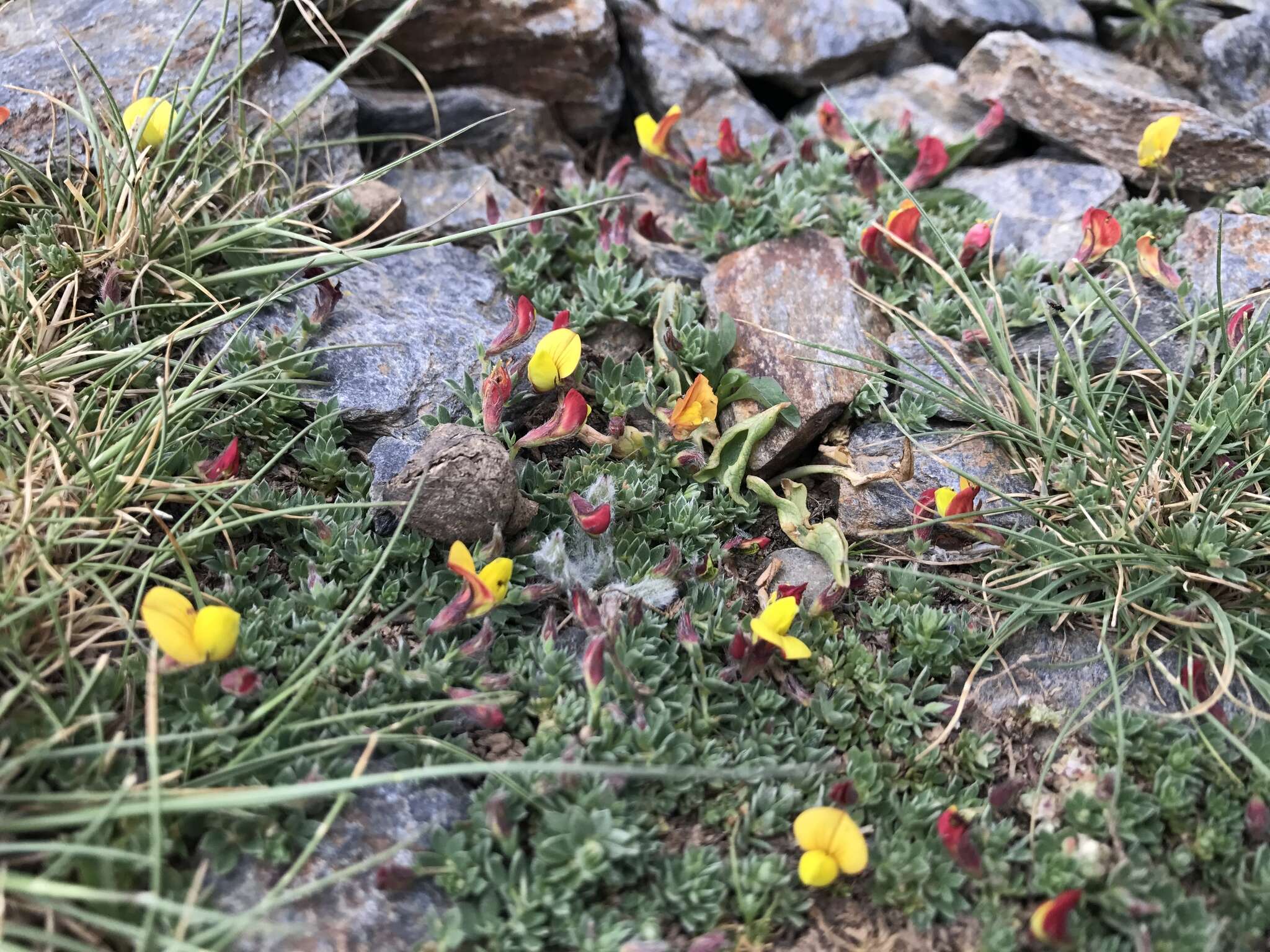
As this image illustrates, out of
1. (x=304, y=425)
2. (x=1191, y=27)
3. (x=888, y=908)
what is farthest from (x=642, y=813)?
(x=1191, y=27)

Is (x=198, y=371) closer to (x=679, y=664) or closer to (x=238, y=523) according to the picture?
(x=238, y=523)

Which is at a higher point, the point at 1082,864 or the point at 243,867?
the point at 243,867

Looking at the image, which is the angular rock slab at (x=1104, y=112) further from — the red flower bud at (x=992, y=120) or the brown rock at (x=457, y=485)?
the brown rock at (x=457, y=485)

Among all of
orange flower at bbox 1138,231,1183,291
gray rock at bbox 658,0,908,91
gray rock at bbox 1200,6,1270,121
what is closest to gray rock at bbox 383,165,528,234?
gray rock at bbox 658,0,908,91

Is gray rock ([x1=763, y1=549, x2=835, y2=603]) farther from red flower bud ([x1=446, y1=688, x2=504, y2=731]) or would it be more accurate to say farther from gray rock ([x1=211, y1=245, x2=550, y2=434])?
gray rock ([x1=211, y1=245, x2=550, y2=434])

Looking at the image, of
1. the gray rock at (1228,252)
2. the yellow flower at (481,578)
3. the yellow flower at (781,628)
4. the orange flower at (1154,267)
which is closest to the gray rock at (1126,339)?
the orange flower at (1154,267)
